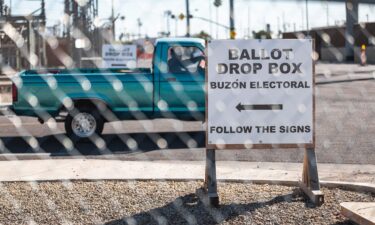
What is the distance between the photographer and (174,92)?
38.8ft

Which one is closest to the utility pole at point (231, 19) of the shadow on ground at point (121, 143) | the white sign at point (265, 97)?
the shadow on ground at point (121, 143)

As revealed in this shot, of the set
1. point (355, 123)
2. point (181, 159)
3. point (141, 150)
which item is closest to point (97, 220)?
point (181, 159)

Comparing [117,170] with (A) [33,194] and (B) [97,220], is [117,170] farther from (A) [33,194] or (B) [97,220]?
(B) [97,220]

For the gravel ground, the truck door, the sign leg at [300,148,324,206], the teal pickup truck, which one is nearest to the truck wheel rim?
the teal pickup truck

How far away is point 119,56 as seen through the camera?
2517cm

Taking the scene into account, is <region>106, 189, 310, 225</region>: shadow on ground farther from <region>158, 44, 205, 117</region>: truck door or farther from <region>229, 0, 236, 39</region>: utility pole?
<region>229, 0, 236, 39</region>: utility pole

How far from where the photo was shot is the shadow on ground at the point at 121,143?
11.0 meters

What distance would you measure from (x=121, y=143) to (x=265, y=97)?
5164 mm

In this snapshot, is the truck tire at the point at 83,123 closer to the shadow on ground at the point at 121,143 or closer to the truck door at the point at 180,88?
the shadow on ground at the point at 121,143

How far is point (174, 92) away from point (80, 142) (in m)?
2.00

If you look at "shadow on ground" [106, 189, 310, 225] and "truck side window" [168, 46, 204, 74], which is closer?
"shadow on ground" [106, 189, 310, 225]

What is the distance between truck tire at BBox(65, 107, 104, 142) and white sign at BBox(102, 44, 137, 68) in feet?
43.3

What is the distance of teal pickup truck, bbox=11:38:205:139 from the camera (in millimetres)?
11516

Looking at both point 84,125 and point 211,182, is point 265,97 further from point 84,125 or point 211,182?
point 84,125
